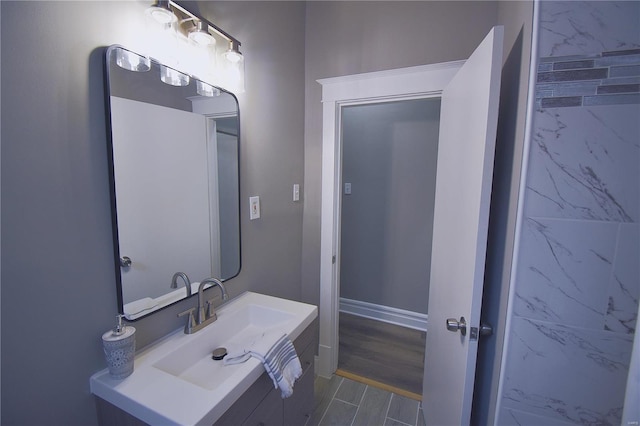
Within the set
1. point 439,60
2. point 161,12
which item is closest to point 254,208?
point 161,12

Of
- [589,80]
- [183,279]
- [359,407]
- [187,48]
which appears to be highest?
[187,48]

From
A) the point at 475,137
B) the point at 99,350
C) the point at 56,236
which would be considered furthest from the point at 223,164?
the point at 475,137

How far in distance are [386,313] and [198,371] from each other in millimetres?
2179

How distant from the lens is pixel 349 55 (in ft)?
5.83

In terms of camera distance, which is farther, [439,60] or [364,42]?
[364,42]

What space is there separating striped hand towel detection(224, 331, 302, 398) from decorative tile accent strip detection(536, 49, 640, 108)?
1185mm

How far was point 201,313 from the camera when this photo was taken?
3.84 ft

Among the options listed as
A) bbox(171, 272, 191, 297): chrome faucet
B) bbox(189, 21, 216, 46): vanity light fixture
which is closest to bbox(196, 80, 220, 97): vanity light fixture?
bbox(189, 21, 216, 46): vanity light fixture

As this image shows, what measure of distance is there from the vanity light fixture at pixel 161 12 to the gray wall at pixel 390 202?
1.72m

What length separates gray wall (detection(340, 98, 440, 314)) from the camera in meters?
2.56

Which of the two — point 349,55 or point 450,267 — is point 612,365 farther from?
point 349,55

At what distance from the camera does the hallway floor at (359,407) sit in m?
1.70

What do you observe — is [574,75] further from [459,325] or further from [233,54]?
[233,54]

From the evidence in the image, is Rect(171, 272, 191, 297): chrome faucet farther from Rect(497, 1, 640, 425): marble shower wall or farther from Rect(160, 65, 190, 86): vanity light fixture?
Rect(497, 1, 640, 425): marble shower wall
